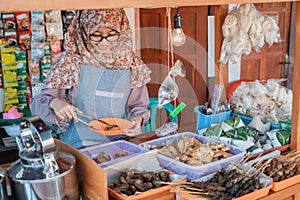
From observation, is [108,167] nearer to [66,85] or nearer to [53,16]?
[66,85]

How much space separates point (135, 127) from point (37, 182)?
0.88 m

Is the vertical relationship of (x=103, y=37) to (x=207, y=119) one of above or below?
above

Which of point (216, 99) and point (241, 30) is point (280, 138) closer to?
point (216, 99)

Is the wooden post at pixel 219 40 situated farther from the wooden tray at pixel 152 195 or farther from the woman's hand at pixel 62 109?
the wooden tray at pixel 152 195

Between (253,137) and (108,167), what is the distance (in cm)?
70

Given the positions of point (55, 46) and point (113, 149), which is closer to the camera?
point (113, 149)

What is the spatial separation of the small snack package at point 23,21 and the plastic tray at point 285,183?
2347 mm

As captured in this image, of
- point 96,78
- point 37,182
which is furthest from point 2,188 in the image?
point 96,78

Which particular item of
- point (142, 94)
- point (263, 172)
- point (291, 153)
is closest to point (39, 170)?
point (263, 172)

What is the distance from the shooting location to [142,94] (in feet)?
6.09

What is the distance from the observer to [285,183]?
44.9 inches

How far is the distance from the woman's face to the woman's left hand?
14.7 inches

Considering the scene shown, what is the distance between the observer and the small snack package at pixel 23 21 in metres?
2.81

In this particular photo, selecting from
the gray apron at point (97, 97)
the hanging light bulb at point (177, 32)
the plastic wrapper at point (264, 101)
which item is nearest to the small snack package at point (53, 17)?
the hanging light bulb at point (177, 32)
